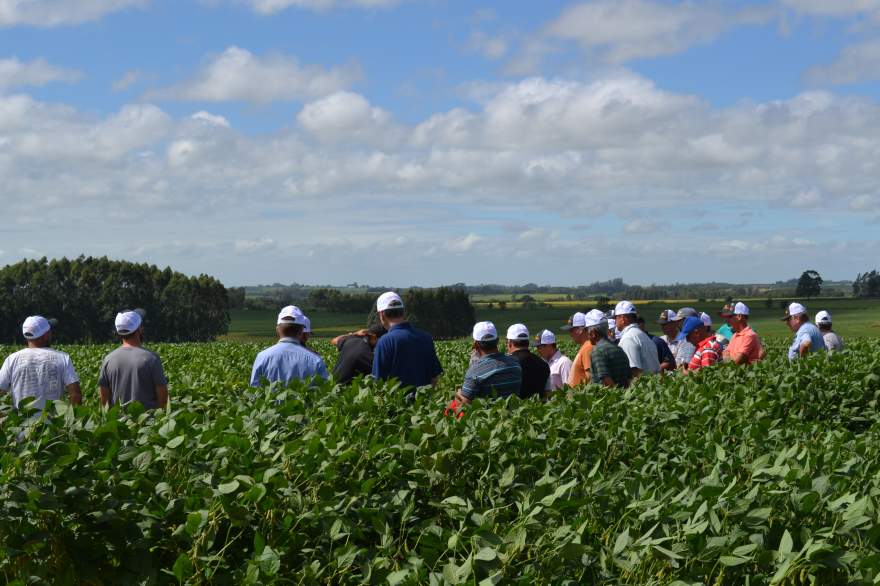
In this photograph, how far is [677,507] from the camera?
3.48 meters

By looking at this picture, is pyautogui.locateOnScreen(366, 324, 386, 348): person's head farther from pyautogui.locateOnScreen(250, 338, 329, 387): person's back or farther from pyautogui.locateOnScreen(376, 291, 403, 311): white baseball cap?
pyautogui.locateOnScreen(250, 338, 329, 387): person's back

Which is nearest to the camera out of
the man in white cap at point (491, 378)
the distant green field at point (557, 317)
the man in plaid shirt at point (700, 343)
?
the man in white cap at point (491, 378)

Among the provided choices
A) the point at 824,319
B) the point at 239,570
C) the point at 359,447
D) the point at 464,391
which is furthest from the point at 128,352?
the point at 824,319

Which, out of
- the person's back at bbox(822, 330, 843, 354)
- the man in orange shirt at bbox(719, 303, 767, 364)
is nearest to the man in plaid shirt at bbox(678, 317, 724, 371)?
the man in orange shirt at bbox(719, 303, 767, 364)

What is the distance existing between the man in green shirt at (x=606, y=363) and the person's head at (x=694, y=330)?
3907mm

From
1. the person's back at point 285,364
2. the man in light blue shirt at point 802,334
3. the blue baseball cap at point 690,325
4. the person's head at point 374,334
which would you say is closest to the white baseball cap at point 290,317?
the person's back at point 285,364

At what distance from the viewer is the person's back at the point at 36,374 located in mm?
7934

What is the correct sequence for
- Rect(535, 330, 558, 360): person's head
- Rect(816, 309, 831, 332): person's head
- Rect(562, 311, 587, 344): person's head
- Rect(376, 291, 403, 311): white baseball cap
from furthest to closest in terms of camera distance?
1. Rect(816, 309, 831, 332): person's head
2. Rect(562, 311, 587, 344): person's head
3. Rect(535, 330, 558, 360): person's head
4. Rect(376, 291, 403, 311): white baseball cap

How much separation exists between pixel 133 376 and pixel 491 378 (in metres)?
3.16

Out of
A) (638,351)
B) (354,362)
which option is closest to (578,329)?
(638,351)

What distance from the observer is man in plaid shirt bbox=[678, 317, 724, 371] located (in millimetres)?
12391

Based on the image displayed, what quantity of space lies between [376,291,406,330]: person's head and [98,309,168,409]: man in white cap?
81.2 inches

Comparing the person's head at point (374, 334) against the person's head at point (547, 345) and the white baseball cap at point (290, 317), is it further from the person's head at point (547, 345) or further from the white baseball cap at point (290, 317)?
the person's head at point (547, 345)

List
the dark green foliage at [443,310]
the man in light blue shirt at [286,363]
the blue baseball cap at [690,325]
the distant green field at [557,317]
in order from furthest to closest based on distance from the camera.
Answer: the dark green foliage at [443,310], the distant green field at [557,317], the blue baseball cap at [690,325], the man in light blue shirt at [286,363]
